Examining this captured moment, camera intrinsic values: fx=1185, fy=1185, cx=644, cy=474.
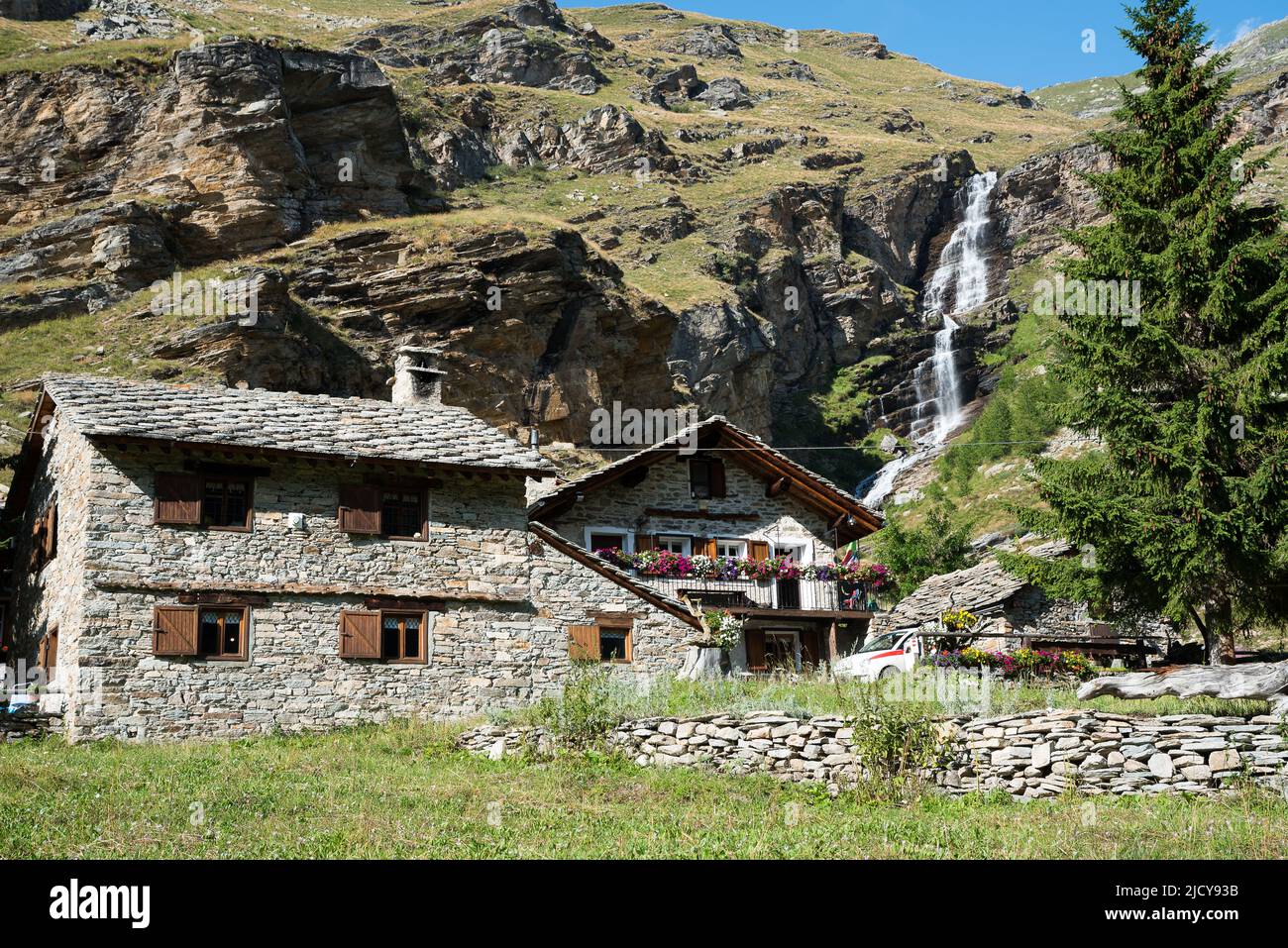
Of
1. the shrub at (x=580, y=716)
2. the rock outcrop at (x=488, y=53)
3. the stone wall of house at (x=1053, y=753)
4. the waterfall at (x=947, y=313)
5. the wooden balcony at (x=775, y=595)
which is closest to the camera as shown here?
the stone wall of house at (x=1053, y=753)

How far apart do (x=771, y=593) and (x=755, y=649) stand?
180cm

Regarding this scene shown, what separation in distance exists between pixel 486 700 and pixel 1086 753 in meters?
12.5

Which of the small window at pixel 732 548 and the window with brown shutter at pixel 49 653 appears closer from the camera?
the window with brown shutter at pixel 49 653

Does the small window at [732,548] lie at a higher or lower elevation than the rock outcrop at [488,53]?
lower

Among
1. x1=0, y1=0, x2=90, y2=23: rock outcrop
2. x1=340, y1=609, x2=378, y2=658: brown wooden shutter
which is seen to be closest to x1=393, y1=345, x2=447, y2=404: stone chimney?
x1=340, y1=609, x2=378, y2=658: brown wooden shutter

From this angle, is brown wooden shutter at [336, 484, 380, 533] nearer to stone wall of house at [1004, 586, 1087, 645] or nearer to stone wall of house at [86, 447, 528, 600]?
stone wall of house at [86, 447, 528, 600]

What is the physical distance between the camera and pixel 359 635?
2289cm

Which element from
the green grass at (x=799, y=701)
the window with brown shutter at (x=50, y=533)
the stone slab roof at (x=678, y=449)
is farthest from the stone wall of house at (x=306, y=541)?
the green grass at (x=799, y=701)

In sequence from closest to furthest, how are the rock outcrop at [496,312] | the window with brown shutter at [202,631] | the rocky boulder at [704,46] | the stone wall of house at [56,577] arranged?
the stone wall of house at [56,577] → the window with brown shutter at [202,631] → the rock outcrop at [496,312] → the rocky boulder at [704,46]

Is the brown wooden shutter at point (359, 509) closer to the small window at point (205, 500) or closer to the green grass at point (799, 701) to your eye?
the small window at point (205, 500)

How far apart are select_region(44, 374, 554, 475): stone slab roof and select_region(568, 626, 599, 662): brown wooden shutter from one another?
3.38 metres

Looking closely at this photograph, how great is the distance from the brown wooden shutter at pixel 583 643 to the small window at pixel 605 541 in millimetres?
4535

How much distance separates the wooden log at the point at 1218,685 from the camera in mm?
13805

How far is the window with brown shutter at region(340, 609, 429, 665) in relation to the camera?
22.8m
